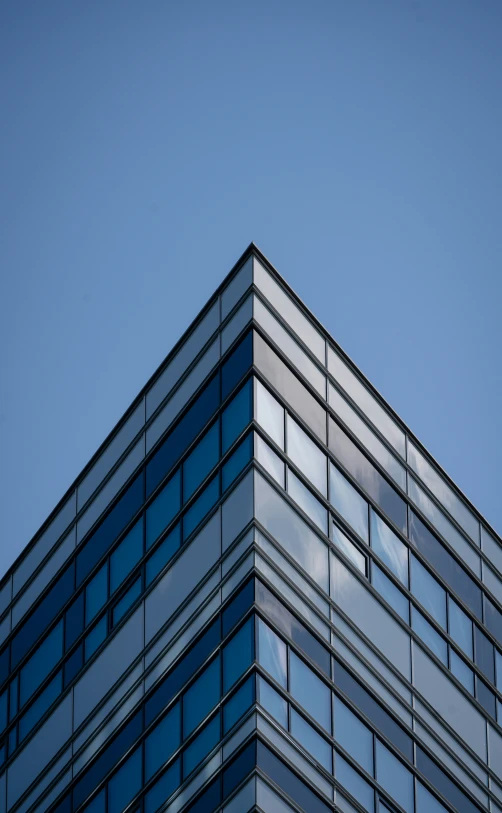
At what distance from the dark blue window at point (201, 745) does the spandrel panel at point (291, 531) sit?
3.80m

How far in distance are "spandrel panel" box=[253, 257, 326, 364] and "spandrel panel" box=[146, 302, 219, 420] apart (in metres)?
1.45

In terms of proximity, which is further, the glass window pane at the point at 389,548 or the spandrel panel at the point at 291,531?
the glass window pane at the point at 389,548

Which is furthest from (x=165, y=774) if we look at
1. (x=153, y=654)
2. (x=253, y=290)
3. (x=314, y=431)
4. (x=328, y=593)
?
(x=253, y=290)

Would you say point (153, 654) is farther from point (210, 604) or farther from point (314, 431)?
point (314, 431)

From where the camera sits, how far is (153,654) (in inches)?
1380

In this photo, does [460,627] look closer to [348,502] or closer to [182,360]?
[348,502]

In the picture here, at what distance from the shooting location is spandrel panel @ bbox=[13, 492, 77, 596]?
4062 centimetres

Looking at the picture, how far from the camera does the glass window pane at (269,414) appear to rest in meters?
33.9

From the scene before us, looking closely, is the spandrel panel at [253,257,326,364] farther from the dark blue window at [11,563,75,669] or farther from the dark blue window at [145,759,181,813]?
the dark blue window at [145,759,181,813]

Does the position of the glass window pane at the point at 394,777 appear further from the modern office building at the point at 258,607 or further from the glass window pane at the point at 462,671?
the glass window pane at the point at 462,671

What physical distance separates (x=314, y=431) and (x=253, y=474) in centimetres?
294

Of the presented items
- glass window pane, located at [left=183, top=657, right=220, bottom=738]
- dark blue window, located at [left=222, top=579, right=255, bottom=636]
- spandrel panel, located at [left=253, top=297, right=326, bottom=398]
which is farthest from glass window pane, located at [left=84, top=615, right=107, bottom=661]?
Answer: spandrel panel, located at [left=253, top=297, right=326, bottom=398]

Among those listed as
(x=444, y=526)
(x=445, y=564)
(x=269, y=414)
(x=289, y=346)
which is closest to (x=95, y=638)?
(x=269, y=414)

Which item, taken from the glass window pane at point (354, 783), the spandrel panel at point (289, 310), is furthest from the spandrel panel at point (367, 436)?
the glass window pane at point (354, 783)
